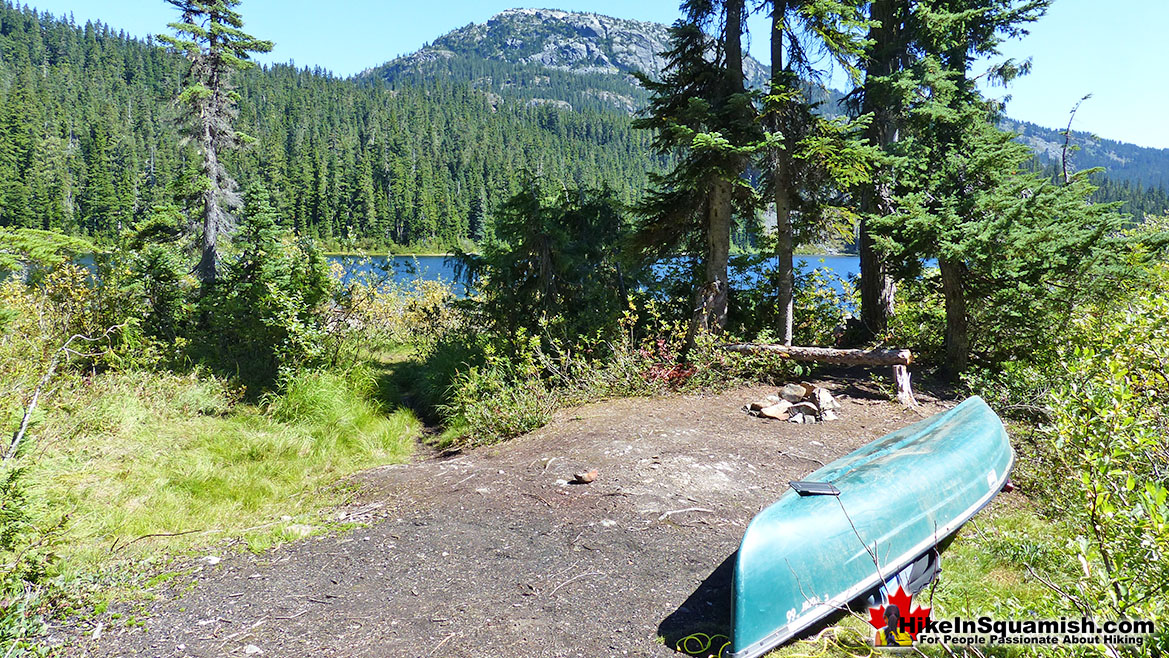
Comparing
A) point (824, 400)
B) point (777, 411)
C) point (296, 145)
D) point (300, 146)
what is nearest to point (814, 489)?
point (777, 411)

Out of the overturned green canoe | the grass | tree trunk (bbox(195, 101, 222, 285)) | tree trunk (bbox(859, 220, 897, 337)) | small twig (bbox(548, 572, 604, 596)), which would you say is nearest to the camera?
the overturned green canoe

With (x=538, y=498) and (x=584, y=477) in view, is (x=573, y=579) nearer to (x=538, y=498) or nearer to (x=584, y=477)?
(x=538, y=498)

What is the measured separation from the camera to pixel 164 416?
8375 mm

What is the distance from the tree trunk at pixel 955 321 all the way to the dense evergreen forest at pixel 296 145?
31.4m

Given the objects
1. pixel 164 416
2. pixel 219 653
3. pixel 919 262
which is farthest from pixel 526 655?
pixel 919 262

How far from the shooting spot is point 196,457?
7082 millimetres

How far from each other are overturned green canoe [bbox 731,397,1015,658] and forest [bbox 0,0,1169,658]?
0.15 m

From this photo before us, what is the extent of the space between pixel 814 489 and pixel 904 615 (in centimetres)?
85

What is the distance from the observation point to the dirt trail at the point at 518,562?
12.0ft

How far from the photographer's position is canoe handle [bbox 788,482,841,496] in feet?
12.2

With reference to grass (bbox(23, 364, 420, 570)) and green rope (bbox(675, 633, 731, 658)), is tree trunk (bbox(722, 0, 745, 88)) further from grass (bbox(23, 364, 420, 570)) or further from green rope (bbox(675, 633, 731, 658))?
green rope (bbox(675, 633, 731, 658))

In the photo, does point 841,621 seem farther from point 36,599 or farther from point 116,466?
point 116,466

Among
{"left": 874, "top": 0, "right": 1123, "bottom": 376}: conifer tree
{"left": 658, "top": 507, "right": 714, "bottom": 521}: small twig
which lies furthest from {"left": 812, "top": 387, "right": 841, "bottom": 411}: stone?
{"left": 658, "top": 507, "right": 714, "bottom": 521}: small twig

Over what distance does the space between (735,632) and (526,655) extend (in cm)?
117
